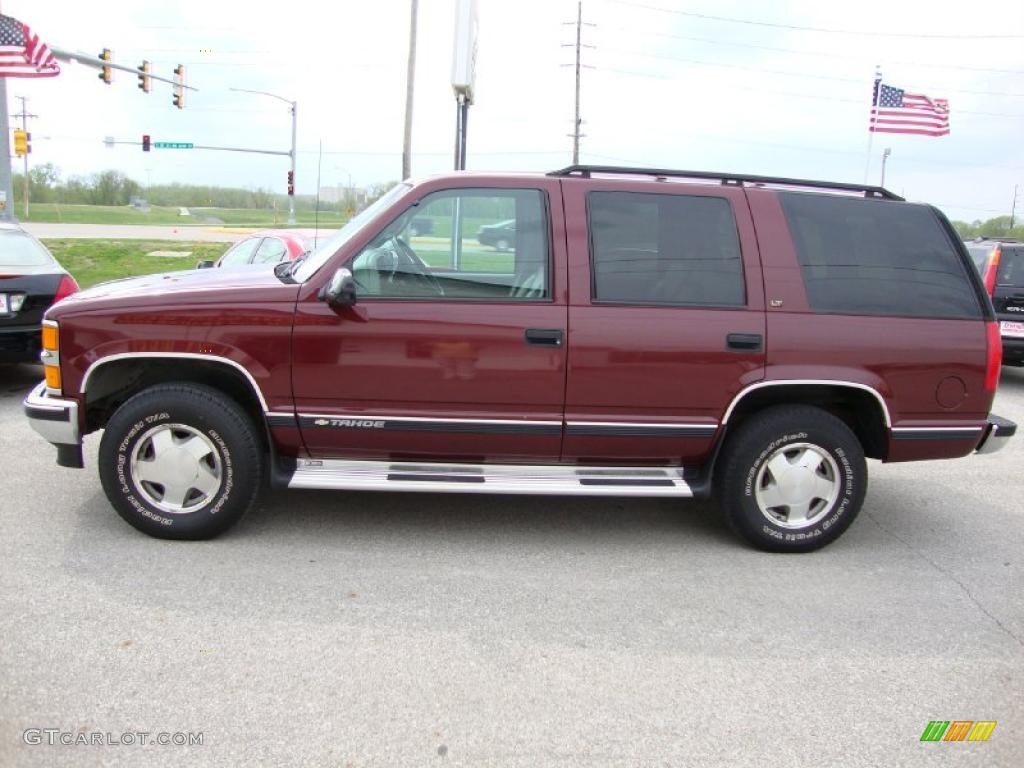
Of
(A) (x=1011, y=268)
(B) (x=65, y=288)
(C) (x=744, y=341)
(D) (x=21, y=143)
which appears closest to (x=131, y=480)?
(C) (x=744, y=341)

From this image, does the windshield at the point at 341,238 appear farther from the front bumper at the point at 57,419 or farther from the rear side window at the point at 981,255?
the rear side window at the point at 981,255

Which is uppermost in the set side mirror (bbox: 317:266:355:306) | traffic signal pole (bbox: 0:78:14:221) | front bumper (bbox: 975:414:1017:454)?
traffic signal pole (bbox: 0:78:14:221)

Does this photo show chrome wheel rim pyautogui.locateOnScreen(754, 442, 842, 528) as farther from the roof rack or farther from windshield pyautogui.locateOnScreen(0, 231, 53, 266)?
windshield pyautogui.locateOnScreen(0, 231, 53, 266)

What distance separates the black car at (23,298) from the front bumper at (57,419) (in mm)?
3266

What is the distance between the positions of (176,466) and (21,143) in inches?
1430

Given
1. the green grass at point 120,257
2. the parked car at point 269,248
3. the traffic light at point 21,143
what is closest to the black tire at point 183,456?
the parked car at point 269,248

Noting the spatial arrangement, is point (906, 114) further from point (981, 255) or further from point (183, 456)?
point (183, 456)

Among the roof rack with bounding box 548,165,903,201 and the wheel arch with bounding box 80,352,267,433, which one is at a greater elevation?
the roof rack with bounding box 548,165,903,201

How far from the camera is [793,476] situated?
13.8 ft

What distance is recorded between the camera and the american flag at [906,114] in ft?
62.8

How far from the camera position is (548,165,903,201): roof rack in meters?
4.28

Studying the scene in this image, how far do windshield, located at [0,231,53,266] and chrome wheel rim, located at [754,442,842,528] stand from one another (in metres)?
6.73

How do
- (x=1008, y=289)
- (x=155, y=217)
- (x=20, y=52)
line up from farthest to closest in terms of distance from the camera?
(x=155, y=217) → (x=20, y=52) → (x=1008, y=289)

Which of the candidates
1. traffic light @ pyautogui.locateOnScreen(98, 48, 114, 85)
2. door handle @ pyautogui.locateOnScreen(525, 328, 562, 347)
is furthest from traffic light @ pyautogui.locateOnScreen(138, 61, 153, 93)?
door handle @ pyautogui.locateOnScreen(525, 328, 562, 347)
